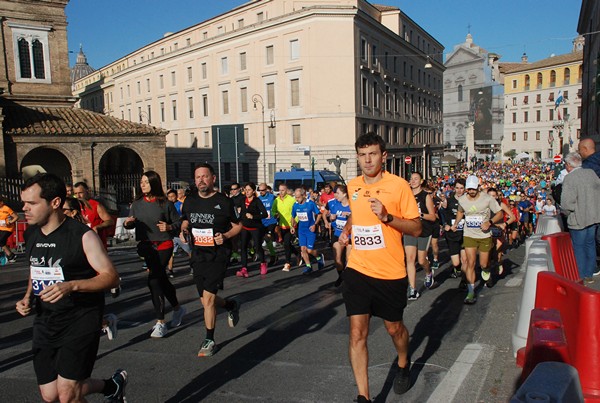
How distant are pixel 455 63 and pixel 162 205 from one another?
332 ft

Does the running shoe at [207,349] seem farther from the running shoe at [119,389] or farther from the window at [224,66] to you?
the window at [224,66]

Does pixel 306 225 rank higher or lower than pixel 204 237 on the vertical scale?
lower

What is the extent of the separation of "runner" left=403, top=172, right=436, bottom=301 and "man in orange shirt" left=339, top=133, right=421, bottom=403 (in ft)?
11.6

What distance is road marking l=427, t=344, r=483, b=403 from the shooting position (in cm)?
414

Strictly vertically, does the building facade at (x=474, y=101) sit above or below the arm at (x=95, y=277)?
above

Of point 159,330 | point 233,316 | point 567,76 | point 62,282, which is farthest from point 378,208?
point 567,76

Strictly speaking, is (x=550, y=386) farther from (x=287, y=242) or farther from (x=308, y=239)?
(x=287, y=242)

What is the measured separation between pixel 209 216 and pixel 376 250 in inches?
93.5

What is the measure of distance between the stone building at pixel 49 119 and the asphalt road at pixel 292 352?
52.3ft

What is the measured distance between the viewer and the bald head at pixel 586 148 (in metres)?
7.61

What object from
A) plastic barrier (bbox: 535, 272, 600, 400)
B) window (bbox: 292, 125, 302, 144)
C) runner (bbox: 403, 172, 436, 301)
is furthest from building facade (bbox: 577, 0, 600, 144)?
plastic barrier (bbox: 535, 272, 600, 400)

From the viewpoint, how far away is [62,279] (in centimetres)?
330

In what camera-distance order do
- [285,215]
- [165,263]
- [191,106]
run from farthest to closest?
[191,106], [285,215], [165,263]

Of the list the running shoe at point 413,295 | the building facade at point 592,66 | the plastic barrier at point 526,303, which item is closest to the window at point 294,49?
the building facade at point 592,66
